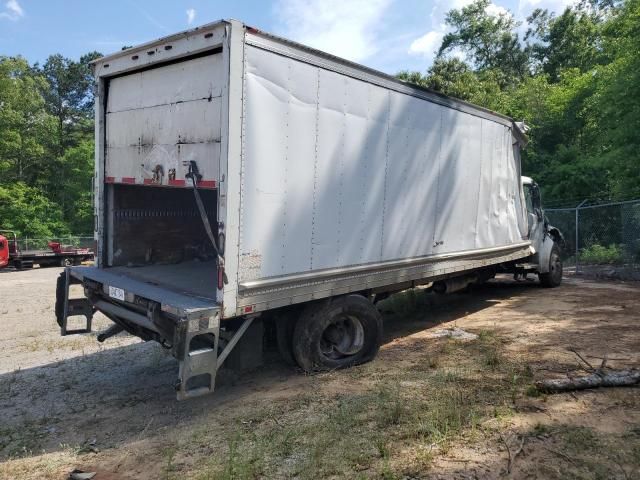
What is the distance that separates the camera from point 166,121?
5328 millimetres

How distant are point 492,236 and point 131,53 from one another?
20.0 feet

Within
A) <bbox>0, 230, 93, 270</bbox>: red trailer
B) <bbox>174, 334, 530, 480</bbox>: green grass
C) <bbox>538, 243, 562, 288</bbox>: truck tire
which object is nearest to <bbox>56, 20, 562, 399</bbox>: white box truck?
<bbox>174, 334, 530, 480</bbox>: green grass

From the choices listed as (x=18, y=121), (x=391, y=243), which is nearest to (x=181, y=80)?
(x=391, y=243)

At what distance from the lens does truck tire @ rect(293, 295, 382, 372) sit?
5.49 meters

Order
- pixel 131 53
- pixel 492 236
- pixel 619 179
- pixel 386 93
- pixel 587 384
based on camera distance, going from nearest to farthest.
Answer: pixel 587 384 → pixel 131 53 → pixel 386 93 → pixel 492 236 → pixel 619 179

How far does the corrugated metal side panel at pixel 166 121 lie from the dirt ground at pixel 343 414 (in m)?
2.30

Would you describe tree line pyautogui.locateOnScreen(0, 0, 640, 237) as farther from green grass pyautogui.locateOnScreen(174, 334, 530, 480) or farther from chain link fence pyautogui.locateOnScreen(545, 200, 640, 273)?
green grass pyautogui.locateOnScreen(174, 334, 530, 480)

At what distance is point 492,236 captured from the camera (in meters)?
8.55

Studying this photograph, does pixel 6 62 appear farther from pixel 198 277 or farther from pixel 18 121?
pixel 198 277

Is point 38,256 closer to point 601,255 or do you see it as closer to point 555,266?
point 555,266

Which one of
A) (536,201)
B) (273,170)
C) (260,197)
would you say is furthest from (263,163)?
(536,201)

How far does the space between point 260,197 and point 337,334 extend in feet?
7.09

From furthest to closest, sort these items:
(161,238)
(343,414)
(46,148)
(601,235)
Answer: (46,148) < (601,235) < (161,238) < (343,414)

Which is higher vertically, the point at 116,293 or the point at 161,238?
the point at 161,238
